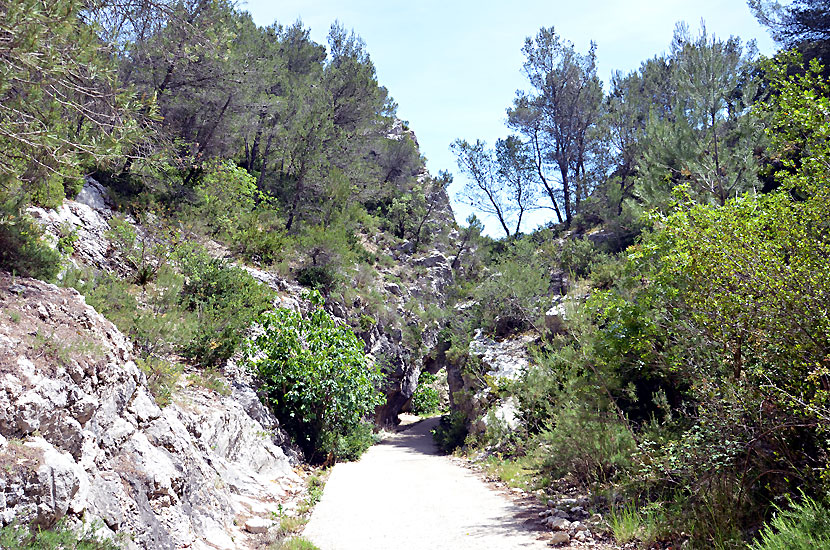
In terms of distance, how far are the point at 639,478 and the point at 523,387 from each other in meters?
5.98

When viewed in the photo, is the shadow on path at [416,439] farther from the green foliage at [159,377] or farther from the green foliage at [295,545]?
the green foliage at [295,545]

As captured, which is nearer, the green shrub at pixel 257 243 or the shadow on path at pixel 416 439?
the green shrub at pixel 257 243

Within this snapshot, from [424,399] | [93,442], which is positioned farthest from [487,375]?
[424,399]

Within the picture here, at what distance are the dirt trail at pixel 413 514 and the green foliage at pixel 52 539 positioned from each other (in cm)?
262

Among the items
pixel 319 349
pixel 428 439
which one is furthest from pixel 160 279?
pixel 428 439

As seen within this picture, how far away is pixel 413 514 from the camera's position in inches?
281

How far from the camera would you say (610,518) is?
19.9ft

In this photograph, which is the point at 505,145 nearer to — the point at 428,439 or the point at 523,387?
the point at 428,439

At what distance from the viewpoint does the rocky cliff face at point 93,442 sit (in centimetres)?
360

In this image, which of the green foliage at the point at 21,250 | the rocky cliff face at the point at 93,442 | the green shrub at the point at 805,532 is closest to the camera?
the green shrub at the point at 805,532

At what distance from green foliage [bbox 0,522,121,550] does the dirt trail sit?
262cm

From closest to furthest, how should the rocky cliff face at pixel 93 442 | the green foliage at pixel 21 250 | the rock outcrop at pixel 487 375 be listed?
the rocky cliff face at pixel 93 442
the green foliage at pixel 21 250
the rock outcrop at pixel 487 375

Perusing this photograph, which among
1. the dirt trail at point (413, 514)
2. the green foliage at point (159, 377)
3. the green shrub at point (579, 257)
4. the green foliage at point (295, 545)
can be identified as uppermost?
the green shrub at point (579, 257)

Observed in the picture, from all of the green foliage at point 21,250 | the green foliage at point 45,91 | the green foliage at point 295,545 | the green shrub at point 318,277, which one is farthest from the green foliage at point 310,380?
the green foliage at point 45,91
